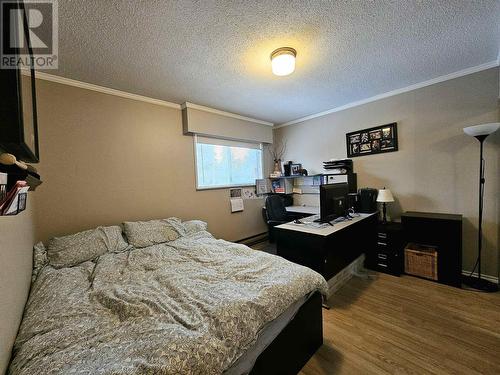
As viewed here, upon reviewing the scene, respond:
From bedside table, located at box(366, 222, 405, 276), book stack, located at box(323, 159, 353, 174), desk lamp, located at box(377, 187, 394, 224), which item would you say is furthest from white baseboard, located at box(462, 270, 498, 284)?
book stack, located at box(323, 159, 353, 174)

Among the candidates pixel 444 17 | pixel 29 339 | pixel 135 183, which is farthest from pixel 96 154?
pixel 444 17

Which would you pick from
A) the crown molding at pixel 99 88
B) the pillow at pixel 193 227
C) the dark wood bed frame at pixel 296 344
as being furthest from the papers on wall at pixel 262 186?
the dark wood bed frame at pixel 296 344

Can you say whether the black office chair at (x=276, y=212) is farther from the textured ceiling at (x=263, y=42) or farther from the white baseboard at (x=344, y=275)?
the textured ceiling at (x=263, y=42)

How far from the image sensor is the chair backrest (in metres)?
3.70

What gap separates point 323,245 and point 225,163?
7.49ft

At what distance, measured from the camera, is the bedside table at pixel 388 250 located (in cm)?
267

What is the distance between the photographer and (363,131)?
3.30 m

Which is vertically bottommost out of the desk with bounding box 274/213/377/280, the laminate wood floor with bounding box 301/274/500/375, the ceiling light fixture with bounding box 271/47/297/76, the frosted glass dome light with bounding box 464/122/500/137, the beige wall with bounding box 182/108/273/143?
the laminate wood floor with bounding box 301/274/500/375

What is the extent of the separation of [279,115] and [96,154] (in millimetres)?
2984

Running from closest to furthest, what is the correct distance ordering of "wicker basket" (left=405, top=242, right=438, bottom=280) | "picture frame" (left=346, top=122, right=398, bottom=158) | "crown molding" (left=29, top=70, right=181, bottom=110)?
"crown molding" (left=29, top=70, right=181, bottom=110) < "wicker basket" (left=405, top=242, right=438, bottom=280) < "picture frame" (left=346, top=122, right=398, bottom=158)

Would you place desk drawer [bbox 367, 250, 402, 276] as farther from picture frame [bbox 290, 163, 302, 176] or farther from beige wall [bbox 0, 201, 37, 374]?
beige wall [bbox 0, 201, 37, 374]

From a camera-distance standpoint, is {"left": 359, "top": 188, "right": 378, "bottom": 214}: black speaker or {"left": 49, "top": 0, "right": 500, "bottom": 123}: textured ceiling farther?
{"left": 359, "top": 188, "right": 378, "bottom": 214}: black speaker

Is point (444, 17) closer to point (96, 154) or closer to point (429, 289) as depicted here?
point (429, 289)

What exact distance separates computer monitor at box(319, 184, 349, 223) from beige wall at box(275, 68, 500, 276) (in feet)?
2.93
